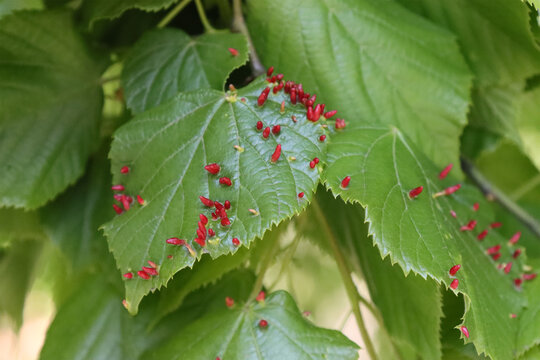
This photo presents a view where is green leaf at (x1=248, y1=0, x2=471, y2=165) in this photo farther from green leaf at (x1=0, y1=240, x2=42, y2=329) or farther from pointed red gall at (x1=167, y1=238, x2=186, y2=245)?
green leaf at (x1=0, y1=240, x2=42, y2=329)

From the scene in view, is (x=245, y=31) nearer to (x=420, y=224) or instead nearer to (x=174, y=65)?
(x=174, y=65)

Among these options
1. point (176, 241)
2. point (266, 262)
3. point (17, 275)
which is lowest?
point (17, 275)

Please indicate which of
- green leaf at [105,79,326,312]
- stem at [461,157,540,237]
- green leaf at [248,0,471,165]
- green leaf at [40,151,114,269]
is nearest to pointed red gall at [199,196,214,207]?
green leaf at [105,79,326,312]

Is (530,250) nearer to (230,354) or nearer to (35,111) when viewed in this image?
(230,354)

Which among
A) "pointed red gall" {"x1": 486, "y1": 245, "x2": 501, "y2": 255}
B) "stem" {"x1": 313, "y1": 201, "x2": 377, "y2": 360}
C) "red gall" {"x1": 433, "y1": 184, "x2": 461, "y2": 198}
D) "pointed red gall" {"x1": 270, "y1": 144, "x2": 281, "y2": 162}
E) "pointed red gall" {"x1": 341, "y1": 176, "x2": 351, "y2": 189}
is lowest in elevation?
"stem" {"x1": 313, "y1": 201, "x2": 377, "y2": 360}

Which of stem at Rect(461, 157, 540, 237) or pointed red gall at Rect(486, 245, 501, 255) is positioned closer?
pointed red gall at Rect(486, 245, 501, 255)

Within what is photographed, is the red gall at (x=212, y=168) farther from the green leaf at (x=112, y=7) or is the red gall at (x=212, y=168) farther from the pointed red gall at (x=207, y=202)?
the green leaf at (x=112, y=7)

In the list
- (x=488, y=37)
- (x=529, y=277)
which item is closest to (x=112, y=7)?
(x=488, y=37)

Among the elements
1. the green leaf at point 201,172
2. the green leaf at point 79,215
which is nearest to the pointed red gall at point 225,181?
the green leaf at point 201,172
